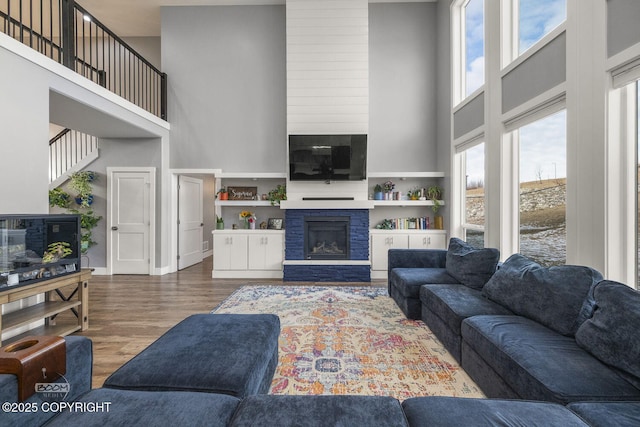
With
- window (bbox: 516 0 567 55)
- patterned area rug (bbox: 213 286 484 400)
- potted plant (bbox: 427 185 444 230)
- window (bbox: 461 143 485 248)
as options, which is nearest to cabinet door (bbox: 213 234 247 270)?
patterned area rug (bbox: 213 286 484 400)

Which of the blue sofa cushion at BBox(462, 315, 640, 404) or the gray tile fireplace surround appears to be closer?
the blue sofa cushion at BBox(462, 315, 640, 404)

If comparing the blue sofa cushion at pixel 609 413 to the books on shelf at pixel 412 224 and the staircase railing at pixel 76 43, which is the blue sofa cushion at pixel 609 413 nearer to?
the books on shelf at pixel 412 224

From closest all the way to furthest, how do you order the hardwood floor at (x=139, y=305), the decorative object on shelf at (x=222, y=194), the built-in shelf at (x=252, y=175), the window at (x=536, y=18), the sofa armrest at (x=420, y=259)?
the hardwood floor at (x=139, y=305) → the window at (x=536, y=18) → the sofa armrest at (x=420, y=259) → the built-in shelf at (x=252, y=175) → the decorative object on shelf at (x=222, y=194)

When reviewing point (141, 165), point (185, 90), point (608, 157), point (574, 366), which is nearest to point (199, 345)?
point (574, 366)

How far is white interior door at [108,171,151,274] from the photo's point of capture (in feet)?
18.8

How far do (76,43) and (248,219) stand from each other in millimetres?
3716

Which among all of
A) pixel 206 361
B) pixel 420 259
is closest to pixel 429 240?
pixel 420 259

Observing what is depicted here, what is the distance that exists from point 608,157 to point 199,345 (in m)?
3.12

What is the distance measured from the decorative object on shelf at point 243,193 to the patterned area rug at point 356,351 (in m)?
2.31

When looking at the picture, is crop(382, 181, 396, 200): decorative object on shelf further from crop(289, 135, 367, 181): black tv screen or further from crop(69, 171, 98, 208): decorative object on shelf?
crop(69, 171, 98, 208): decorative object on shelf

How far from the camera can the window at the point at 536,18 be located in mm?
2796

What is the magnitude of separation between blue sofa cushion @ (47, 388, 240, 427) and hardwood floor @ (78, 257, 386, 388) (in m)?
1.30

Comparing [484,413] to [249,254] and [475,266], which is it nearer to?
[475,266]

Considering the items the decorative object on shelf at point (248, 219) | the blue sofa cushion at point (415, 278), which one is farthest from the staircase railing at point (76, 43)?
the blue sofa cushion at point (415, 278)
